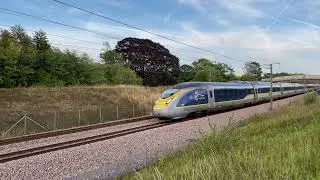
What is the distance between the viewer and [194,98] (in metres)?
29.5

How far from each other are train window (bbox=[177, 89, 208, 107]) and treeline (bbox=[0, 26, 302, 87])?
97.7 feet

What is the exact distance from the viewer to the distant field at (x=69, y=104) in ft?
98.2

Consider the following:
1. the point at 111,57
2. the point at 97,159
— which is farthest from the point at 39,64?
the point at 97,159

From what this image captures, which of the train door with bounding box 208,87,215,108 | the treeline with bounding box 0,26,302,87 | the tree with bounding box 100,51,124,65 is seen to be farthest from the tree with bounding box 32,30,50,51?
the train door with bounding box 208,87,215,108

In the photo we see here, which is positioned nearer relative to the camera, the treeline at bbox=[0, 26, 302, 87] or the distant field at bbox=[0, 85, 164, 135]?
the distant field at bbox=[0, 85, 164, 135]

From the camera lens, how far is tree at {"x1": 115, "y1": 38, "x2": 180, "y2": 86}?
87.8 m

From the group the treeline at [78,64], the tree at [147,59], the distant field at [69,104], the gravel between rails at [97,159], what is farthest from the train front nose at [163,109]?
the tree at [147,59]

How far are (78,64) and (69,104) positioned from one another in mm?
16124

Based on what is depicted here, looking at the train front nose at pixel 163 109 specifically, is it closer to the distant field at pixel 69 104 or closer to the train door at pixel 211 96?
the train door at pixel 211 96

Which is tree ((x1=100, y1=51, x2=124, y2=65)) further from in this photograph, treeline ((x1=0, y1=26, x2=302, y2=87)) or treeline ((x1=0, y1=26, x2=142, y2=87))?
treeline ((x1=0, y1=26, x2=142, y2=87))

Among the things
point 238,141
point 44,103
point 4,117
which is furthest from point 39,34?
point 238,141

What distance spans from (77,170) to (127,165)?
1601 mm

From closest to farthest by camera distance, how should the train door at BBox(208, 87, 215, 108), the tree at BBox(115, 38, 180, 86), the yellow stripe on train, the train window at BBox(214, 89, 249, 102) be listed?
1. the yellow stripe on train
2. the train door at BBox(208, 87, 215, 108)
3. the train window at BBox(214, 89, 249, 102)
4. the tree at BBox(115, 38, 180, 86)

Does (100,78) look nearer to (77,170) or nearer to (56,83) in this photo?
(56,83)
